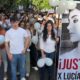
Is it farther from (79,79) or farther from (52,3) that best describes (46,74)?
(52,3)

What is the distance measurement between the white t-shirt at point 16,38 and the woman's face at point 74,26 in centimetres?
92

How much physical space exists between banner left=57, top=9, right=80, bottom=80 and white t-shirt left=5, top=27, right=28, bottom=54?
0.80 meters

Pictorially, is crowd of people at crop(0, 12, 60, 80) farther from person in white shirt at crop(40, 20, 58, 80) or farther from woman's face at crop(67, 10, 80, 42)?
woman's face at crop(67, 10, 80, 42)

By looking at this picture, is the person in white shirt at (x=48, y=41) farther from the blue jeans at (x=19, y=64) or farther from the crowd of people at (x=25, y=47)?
the blue jeans at (x=19, y=64)

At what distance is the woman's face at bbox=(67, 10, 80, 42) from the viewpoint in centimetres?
709

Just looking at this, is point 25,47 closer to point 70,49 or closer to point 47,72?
point 47,72

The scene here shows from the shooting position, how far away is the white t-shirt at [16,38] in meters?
7.13

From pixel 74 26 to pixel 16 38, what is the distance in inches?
47.1

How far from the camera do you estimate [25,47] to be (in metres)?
7.26

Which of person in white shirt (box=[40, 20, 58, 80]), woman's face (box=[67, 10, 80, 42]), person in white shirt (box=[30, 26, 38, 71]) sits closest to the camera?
woman's face (box=[67, 10, 80, 42])

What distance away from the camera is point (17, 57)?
730 centimetres

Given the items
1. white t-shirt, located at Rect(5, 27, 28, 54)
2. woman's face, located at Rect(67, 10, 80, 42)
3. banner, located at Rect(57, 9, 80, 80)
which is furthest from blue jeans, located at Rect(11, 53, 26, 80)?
woman's face, located at Rect(67, 10, 80, 42)

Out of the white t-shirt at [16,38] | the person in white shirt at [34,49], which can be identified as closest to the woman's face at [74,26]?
the person in white shirt at [34,49]

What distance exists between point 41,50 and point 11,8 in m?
11.3
